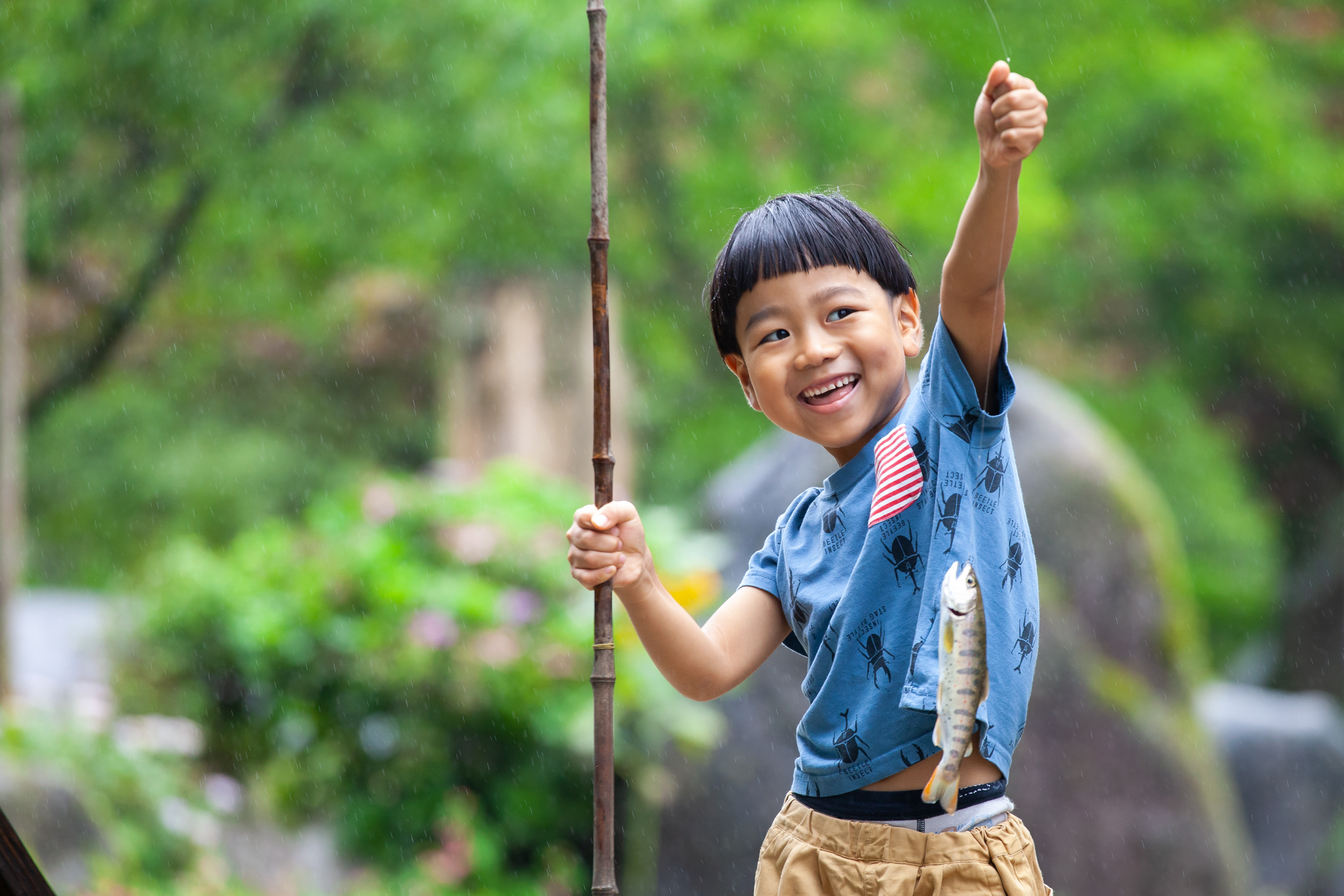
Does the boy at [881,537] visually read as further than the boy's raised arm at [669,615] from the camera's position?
No

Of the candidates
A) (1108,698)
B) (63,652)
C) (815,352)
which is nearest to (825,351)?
(815,352)

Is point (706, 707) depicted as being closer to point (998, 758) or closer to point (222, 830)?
point (222, 830)

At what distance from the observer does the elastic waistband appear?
5.40 ft

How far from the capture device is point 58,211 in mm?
6855

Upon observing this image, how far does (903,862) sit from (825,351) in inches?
26.7

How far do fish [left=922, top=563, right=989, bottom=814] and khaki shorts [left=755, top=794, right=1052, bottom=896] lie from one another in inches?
6.5

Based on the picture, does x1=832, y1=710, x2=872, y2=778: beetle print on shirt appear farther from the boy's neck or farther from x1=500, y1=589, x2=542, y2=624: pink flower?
x1=500, y1=589, x2=542, y2=624: pink flower

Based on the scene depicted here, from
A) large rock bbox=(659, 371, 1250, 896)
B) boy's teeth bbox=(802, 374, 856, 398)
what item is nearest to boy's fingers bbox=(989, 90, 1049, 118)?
boy's teeth bbox=(802, 374, 856, 398)

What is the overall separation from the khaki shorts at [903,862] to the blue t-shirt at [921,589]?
0.21 ft

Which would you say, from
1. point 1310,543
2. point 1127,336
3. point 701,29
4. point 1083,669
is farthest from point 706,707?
point 1310,543

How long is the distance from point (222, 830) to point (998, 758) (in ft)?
15.6

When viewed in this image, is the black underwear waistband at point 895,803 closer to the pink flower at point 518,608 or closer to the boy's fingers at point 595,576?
the boy's fingers at point 595,576

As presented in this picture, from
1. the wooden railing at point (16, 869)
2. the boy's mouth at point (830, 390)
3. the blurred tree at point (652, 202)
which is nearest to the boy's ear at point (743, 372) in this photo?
the boy's mouth at point (830, 390)

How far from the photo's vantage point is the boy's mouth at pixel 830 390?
1.79m
